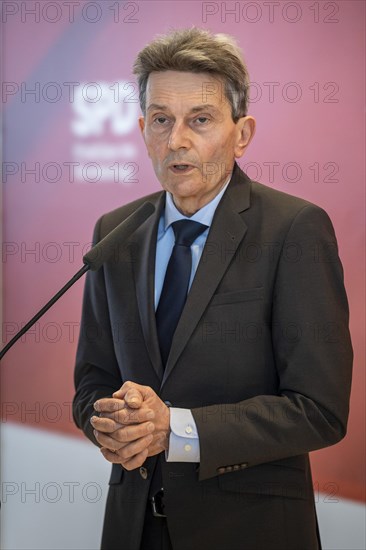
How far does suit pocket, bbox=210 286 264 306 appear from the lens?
169cm

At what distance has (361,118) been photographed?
2.15 meters

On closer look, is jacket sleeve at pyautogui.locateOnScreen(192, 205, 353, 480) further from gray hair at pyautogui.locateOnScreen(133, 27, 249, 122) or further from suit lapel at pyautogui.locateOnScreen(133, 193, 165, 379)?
gray hair at pyautogui.locateOnScreen(133, 27, 249, 122)

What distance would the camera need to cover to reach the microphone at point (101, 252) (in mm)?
1510

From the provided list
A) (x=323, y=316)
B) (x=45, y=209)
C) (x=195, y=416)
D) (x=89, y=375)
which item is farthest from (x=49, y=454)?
(x=323, y=316)

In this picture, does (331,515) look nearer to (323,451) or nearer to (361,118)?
(323,451)

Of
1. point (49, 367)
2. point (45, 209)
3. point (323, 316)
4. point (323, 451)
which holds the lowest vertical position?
point (323, 451)

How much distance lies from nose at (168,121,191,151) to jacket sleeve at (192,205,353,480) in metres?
0.32

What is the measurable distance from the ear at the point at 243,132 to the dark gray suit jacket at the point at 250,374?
0.12 m

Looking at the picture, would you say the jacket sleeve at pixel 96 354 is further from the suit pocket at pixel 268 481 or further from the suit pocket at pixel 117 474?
the suit pocket at pixel 268 481

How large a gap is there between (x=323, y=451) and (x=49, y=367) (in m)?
0.87

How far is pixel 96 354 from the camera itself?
1.91 meters

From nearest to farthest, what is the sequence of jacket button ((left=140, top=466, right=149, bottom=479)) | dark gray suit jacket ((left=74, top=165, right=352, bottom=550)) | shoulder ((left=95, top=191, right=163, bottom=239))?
dark gray suit jacket ((left=74, top=165, right=352, bottom=550)) < jacket button ((left=140, top=466, right=149, bottom=479)) < shoulder ((left=95, top=191, right=163, bottom=239))

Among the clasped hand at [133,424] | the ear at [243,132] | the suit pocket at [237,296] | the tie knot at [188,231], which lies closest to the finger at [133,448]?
the clasped hand at [133,424]

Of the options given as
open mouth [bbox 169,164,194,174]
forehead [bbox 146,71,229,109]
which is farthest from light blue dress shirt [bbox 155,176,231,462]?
forehead [bbox 146,71,229,109]
